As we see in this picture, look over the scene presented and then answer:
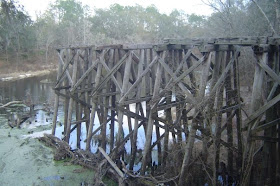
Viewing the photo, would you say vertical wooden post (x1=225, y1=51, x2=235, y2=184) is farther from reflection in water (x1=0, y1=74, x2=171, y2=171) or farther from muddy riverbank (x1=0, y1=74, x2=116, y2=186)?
muddy riverbank (x1=0, y1=74, x2=116, y2=186)

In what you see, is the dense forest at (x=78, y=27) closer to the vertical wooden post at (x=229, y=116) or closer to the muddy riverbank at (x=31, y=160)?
the muddy riverbank at (x=31, y=160)

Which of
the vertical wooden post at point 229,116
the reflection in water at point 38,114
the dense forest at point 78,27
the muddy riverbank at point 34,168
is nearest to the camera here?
the vertical wooden post at point 229,116

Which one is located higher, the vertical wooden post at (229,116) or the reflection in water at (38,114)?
the vertical wooden post at (229,116)

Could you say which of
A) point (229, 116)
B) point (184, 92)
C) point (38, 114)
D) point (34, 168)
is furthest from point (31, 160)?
point (38, 114)

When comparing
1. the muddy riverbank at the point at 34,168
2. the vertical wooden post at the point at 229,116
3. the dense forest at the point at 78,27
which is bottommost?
the muddy riverbank at the point at 34,168

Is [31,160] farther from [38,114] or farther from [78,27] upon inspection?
[78,27]

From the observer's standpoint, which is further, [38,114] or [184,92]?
[38,114]

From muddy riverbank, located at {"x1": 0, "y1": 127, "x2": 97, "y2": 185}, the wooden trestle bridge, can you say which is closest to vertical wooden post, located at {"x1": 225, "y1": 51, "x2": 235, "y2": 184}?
the wooden trestle bridge

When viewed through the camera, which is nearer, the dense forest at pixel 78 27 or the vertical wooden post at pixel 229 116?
the vertical wooden post at pixel 229 116

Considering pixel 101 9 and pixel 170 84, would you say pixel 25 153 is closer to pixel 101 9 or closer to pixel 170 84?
pixel 170 84

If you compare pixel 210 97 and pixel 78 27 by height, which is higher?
pixel 78 27

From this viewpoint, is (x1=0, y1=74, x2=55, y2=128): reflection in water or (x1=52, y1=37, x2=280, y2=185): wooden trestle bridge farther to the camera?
(x1=0, y1=74, x2=55, y2=128): reflection in water

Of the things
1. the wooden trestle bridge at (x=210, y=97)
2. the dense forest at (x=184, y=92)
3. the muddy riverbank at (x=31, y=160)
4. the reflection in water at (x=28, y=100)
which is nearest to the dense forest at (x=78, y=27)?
the dense forest at (x=184, y=92)

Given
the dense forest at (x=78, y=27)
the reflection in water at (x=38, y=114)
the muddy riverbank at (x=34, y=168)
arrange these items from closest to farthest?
the muddy riverbank at (x=34, y=168)
the reflection in water at (x=38, y=114)
the dense forest at (x=78, y=27)
